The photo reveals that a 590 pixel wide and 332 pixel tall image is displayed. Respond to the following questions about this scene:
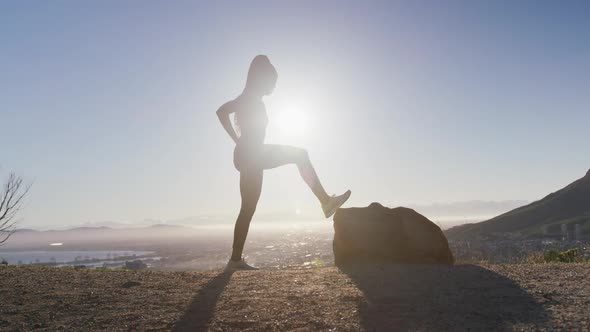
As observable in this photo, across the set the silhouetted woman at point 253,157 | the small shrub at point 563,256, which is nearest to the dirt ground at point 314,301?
the silhouetted woman at point 253,157

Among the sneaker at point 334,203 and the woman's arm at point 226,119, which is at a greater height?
the woman's arm at point 226,119

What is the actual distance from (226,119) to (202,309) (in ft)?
14.7

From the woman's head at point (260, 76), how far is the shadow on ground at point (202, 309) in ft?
13.5

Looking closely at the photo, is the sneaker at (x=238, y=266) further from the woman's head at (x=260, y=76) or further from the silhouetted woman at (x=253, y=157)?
the woman's head at (x=260, y=76)

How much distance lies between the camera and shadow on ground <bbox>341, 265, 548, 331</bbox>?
388 centimetres

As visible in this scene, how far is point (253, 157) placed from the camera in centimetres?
834

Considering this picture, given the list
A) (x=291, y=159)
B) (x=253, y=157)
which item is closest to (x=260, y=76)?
(x=253, y=157)

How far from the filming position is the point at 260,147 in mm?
8375

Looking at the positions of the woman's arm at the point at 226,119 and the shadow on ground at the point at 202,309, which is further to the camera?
the woman's arm at the point at 226,119

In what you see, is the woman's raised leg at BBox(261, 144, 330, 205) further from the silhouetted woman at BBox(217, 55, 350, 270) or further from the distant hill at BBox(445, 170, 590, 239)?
the distant hill at BBox(445, 170, 590, 239)

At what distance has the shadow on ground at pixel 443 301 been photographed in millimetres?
3879

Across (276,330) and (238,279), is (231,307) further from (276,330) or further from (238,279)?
(238,279)

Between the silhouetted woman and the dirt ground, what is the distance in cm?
166

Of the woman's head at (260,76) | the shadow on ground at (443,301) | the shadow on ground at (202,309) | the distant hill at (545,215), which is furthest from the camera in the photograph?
the distant hill at (545,215)
